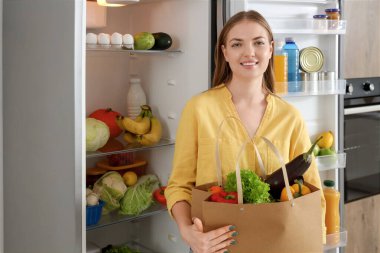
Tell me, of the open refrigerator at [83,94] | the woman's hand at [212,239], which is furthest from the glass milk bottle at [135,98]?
the woman's hand at [212,239]

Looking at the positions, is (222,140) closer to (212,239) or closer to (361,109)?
(212,239)

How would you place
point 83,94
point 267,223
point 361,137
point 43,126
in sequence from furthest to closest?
point 361,137 < point 43,126 < point 83,94 < point 267,223

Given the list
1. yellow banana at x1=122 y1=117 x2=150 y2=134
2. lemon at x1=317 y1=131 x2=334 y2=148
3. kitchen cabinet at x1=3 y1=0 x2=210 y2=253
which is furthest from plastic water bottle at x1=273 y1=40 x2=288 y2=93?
yellow banana at x1=122 y1=117 x2=150 y2=134

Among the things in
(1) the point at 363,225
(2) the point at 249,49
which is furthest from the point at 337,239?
(2) the point at 249,49

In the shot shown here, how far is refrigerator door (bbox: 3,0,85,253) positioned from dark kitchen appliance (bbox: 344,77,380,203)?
128 cm

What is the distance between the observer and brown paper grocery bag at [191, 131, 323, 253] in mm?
1380

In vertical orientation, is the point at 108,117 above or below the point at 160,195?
above

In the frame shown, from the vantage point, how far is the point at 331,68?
2.32 meters

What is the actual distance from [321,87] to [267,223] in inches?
37.4

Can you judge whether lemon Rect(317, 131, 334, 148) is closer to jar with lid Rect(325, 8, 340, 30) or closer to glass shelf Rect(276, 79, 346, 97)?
glass shelf Rect(276, 79, 346, 97)

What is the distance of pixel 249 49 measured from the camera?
163 cm

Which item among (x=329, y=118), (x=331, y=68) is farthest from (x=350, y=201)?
(x=331, y=68)

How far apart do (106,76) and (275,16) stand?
844mm

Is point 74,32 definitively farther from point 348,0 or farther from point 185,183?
point 348,0
